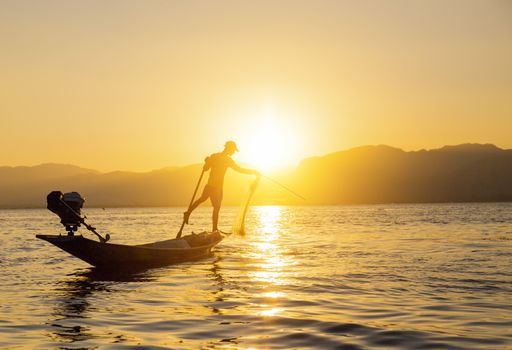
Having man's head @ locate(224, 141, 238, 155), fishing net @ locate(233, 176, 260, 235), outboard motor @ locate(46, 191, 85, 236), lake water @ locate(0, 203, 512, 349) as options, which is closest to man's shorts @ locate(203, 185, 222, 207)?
man's head @ locate(224, 141, 238, 155)

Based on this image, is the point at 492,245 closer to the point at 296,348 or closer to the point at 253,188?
the point at 253,188

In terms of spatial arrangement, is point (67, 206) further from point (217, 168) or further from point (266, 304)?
point (217, 168)

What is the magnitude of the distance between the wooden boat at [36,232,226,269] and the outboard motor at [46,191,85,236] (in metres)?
0.50

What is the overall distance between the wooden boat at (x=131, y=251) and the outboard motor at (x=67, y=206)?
0.50 metres

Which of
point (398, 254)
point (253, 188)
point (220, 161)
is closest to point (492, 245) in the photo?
point (398, 254)

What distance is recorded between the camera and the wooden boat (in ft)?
53.9

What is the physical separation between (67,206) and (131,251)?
11.1 ft

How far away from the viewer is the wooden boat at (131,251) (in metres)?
16.4

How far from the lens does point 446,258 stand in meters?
22.3

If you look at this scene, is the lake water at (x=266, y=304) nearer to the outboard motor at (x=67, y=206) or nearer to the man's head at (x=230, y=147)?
the outboard motor at (x=67, y=206)

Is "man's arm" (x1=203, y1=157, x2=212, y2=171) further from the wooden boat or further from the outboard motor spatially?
the outboard motor

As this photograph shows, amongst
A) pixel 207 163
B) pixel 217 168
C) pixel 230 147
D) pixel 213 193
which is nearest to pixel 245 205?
pixel 213 193

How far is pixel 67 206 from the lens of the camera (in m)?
15.6

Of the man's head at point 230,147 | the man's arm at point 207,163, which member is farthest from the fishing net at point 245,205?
the man's arm at point 207,163
